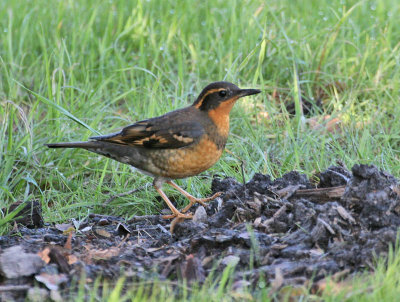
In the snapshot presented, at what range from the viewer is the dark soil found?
14.2 feet

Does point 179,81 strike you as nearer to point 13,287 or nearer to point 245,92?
point 245,92

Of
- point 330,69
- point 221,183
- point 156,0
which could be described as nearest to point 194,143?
point 221,183

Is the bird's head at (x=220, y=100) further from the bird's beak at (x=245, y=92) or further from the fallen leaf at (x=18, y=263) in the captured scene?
the fallen leaf at (x=18, y=263)

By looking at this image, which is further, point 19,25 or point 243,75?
point 19,25

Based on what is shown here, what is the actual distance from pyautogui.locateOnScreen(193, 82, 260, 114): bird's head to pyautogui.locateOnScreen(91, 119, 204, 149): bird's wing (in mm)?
260

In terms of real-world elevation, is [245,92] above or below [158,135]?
above

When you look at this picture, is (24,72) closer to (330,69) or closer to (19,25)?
(19,25)

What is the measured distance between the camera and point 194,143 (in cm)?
593

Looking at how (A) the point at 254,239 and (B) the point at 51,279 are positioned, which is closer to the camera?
(B) the point at 51,279

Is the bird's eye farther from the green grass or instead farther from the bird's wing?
the green grass

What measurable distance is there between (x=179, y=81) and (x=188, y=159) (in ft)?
6.38

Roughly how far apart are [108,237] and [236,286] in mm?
1609

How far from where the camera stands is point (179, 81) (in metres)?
7.65

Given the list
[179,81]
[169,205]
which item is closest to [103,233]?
[169,205]
